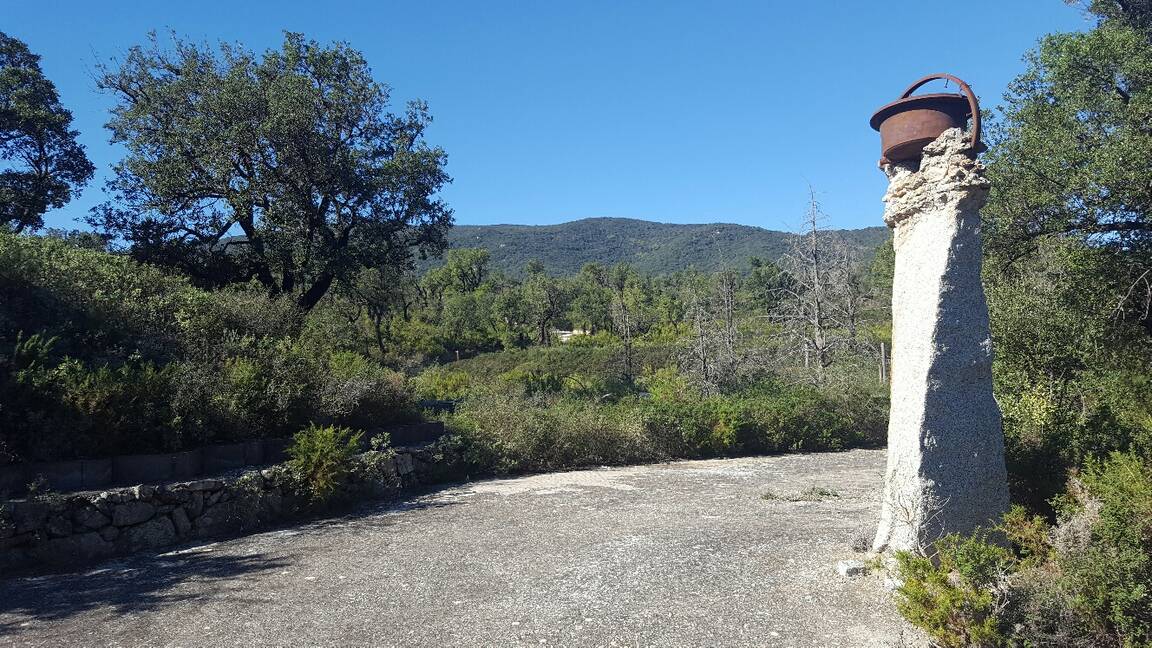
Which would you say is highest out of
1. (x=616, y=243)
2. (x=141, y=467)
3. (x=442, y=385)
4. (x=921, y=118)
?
(x=616, y=243)

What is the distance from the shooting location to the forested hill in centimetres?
12231

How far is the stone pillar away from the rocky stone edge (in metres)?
6.37

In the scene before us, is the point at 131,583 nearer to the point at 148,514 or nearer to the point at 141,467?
the point at 148,514

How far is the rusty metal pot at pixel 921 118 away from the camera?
5.57 metres

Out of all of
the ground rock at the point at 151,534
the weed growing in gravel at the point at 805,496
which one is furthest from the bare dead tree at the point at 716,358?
the ground rock at the point at 151,534

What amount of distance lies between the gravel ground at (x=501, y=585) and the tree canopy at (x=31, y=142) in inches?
613

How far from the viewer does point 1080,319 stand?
9.33 metres

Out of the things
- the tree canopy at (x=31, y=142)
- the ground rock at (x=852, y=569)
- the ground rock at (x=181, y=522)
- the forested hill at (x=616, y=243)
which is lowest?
the ground rock at (x=181, y=522)

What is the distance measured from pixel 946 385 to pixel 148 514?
24.3 feet

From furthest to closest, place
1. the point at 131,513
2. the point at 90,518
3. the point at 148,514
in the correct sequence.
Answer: the point at 148,514, the point at 131,513, the point at 90,518

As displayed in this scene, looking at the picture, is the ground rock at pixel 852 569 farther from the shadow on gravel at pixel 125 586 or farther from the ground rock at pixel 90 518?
the ground rock at pixel 90 518

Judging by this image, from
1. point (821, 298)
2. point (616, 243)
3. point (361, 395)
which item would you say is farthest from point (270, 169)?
point (616, 243)

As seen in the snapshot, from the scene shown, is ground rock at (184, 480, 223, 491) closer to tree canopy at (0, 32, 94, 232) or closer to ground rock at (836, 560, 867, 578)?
ground rock at (836, 560, 867, 578)

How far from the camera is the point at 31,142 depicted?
60.2 ft
